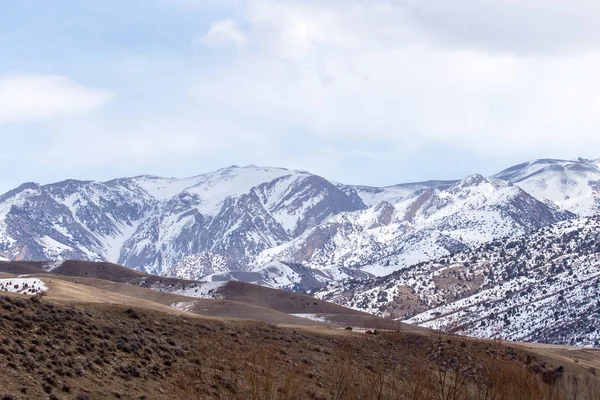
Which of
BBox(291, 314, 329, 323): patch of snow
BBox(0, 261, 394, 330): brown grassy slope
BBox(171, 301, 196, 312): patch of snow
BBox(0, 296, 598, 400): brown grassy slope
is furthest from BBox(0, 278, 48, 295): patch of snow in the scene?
BBox(0, 296, 598, 400): brown grassy slope

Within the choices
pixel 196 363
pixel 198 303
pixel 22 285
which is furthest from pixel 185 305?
pixel 196 363

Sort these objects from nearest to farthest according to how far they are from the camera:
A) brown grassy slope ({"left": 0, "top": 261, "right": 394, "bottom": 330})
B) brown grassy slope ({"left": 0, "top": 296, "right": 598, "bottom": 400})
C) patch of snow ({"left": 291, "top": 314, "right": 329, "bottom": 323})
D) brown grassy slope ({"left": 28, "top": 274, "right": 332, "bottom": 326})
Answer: brown grassy slope ({"left": 0, "top": 296, "right": 598, "bottom": 400})
brown grassy slope ({"left": 28, "top": 274, "right": 332, "bottom": 326})
brown grassy slope ({"left": 0, "top": 261, "right": 394, "bottom": 330})
patch of snow ({"left": 291, "top": 314, "right": 329, "bottom": 323})

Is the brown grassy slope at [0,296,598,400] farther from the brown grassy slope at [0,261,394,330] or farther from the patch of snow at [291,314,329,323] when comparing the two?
the patch of snow at [291,314,329,323]

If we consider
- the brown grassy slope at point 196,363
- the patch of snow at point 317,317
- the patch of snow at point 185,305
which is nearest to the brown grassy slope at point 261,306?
the patch of snow at point 185,305

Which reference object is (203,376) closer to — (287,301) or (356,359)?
(356,359)

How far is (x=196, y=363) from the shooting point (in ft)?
166

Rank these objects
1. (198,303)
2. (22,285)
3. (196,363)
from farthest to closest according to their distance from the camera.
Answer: (198,303), (22,285), (196,363)

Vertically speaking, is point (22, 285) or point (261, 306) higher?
point (261, 306)

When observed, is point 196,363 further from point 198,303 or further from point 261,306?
point 261,306

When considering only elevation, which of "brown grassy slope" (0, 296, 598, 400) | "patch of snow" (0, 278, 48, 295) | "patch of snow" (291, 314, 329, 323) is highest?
"patch of snow" (291, 314, 329, 323)

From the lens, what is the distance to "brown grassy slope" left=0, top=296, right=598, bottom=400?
132ft

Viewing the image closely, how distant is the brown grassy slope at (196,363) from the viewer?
4016 cm

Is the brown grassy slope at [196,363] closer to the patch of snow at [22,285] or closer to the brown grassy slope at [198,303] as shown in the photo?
the brown grassy slope at [198,303]

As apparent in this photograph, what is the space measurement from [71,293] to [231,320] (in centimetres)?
3404
